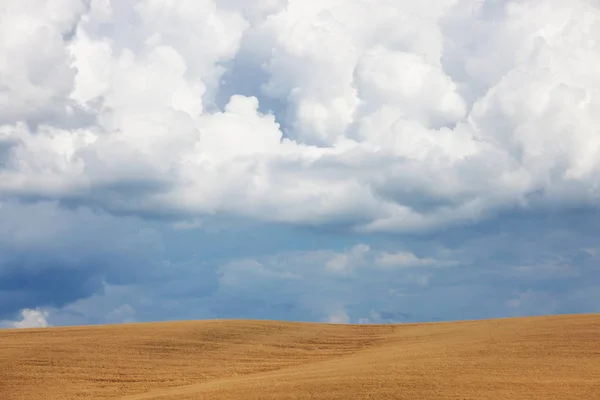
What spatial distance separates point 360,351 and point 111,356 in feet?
55.3

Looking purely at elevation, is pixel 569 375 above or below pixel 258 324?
below

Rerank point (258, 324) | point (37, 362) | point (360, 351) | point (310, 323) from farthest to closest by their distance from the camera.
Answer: point (310, 323) → point (258, 324) → point (360, 351) → point (37, 362)

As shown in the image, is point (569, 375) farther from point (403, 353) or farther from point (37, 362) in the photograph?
point (37, 362)

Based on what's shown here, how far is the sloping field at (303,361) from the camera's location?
3341 centimetres

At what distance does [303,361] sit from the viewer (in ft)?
149

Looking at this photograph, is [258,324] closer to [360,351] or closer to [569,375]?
[360,351]

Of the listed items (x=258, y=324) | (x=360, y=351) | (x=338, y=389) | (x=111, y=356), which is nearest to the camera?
(x=338, y=389)

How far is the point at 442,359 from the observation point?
39000 millimetres

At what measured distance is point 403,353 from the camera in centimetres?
4225

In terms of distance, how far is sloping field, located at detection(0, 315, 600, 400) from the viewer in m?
33.4

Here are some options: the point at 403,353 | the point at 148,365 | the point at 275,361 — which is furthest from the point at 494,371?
the point at 148,365

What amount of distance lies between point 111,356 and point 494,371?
77.7 ft

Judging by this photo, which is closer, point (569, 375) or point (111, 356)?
point (569, 375)

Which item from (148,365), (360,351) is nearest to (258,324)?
(360,351)
